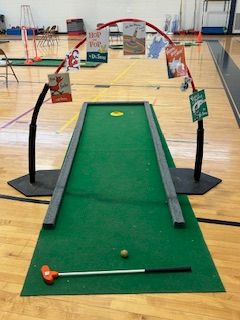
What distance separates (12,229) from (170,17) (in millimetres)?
14632

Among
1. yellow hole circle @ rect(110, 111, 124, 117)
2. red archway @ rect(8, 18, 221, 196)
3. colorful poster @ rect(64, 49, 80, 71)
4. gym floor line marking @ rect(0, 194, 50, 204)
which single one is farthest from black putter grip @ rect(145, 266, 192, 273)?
yellow hole circle @ rect(110, 111, 124, 117)

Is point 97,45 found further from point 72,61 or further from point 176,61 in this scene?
point 176,61

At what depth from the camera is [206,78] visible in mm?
6926

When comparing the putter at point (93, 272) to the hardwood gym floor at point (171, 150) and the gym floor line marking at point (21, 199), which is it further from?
the gym floor line marking at point (21, 199)

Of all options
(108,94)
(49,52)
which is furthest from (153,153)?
(49,52)

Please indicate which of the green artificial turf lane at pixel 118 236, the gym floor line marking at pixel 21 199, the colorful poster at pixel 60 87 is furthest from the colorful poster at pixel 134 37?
the gym floor line marking at pixel 21 199

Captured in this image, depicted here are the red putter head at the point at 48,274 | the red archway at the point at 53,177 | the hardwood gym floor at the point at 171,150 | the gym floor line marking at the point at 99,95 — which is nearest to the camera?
the hardwood gym floor at the point at 171,150

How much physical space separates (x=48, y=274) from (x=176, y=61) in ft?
5.88

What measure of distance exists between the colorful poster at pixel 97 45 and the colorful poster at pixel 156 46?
0.36 m

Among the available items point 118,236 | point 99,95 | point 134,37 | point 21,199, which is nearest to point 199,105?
point 134,37

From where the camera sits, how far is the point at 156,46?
8.64 ft

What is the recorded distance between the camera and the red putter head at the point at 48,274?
70.2 inches

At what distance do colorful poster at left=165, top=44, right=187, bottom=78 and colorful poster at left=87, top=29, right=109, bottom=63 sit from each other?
492mm

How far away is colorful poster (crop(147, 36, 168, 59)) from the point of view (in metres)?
2.61
